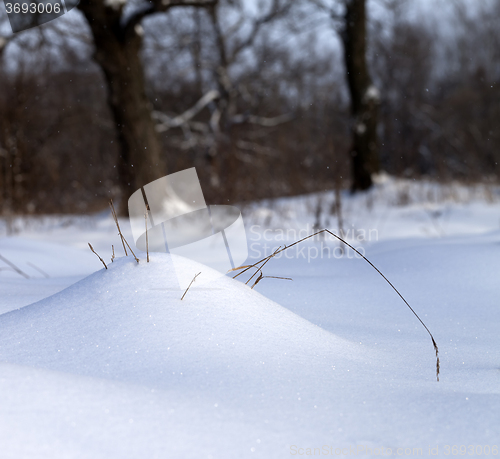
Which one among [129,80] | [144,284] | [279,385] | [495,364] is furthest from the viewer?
[129,80]

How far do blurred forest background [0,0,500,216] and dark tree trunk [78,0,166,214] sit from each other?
1 centimetres

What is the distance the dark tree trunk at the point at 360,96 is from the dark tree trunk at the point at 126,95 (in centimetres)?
330

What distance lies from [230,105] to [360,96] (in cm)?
440

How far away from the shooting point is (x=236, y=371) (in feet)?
2.39

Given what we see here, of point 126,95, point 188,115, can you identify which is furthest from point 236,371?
point 188,115

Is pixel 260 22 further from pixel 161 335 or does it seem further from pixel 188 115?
pixel 161 335

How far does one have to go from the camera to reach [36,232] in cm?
492

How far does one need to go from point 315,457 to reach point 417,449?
0.13 m

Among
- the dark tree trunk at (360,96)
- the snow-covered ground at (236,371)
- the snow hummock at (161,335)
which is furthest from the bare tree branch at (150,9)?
the snow hummock at (161,335)

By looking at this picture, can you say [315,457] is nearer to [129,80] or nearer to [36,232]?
[36,232]

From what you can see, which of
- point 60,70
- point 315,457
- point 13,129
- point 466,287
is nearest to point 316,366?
point 315,457

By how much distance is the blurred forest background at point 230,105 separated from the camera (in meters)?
5.54

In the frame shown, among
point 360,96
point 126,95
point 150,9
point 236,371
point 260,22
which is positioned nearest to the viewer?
point 236,371

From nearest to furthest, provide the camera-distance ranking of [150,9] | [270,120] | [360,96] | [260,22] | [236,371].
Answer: [236,371]
[150,9]
[360,96]
[260,22]
[270,120]
